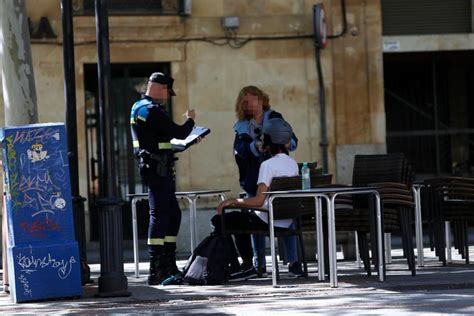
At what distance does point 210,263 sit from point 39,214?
1713 millimetres

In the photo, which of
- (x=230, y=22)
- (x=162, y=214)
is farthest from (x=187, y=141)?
(x=230, y=22)

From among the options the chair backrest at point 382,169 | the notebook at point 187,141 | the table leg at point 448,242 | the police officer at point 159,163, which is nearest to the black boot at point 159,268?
the police officer at point 159,163

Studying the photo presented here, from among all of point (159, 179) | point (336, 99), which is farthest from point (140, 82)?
point (159, 179)

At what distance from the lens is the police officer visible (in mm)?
12250

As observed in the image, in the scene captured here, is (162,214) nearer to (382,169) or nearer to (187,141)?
(187,141)

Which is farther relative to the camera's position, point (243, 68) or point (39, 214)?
point (243, 68)

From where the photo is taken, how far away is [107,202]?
37.7 ft

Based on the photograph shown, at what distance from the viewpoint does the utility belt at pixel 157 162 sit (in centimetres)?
1224

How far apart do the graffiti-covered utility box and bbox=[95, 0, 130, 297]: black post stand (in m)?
0.26

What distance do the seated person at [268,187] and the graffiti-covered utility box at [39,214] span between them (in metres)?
1.53

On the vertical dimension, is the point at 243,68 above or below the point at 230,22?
below

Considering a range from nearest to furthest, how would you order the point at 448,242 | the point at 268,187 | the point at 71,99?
the point at 268,187 → the point at 71,99 → the point at 448,242

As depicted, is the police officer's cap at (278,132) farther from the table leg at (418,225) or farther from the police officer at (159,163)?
the table leg at (418,225)

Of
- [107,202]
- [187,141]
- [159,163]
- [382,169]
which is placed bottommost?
[107,202]
